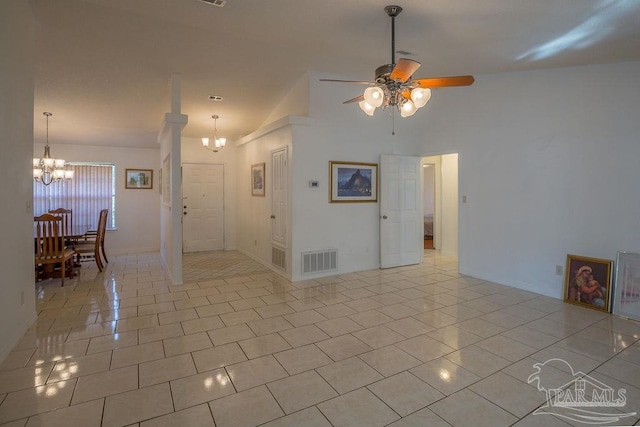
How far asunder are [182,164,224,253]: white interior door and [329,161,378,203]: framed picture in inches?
149

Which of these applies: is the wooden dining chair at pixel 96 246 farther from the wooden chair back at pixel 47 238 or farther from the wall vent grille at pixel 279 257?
the wall vent grille at pixel 279 257

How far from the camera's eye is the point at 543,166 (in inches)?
178

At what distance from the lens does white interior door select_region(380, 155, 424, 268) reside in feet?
19.4

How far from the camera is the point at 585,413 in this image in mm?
2117

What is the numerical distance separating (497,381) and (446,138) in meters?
4.32

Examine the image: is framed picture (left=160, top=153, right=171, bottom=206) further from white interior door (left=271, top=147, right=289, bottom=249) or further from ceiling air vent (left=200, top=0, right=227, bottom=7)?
ceiling air vent (left=200, top=0, right=227, bottom=7)

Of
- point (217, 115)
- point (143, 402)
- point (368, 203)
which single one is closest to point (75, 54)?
point (217, 115)

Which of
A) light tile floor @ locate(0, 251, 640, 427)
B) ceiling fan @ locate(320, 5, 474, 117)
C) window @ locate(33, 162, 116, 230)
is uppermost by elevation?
ceiling fan @ locate(320, 5, 474, 117)

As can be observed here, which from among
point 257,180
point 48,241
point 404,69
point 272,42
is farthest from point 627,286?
point 48,241

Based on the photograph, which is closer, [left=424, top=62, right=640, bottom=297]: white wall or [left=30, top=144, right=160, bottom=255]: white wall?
[left=424, top=62, right=640, bottom=297]: white wall

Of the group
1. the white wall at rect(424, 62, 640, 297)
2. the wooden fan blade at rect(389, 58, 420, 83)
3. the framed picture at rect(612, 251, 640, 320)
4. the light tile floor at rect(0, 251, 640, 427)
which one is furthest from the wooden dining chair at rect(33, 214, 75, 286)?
the framed picture at rect(612, 251, 640, 320)

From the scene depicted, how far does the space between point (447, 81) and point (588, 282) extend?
3209mm

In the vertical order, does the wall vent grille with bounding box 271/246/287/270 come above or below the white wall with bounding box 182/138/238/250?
below

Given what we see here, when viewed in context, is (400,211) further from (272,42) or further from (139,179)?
(139,179)
